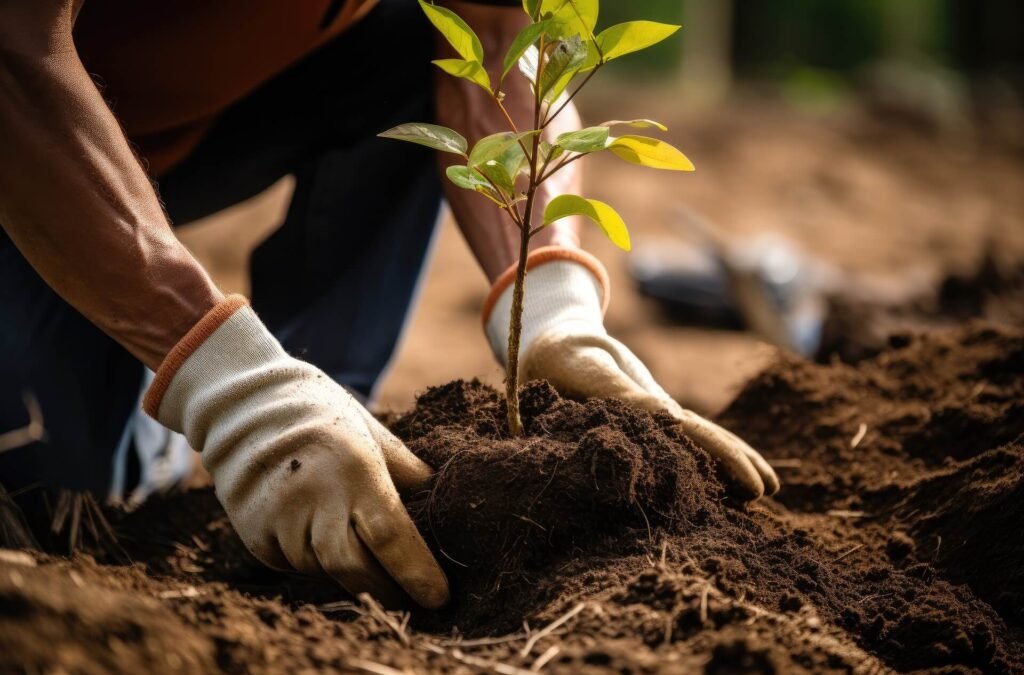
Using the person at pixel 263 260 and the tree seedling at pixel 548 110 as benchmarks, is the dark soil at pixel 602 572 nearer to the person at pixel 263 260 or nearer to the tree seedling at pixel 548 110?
the person at pixel 263 260

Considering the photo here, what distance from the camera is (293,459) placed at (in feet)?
4.35

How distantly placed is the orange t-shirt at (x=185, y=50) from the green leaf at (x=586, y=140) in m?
0.88

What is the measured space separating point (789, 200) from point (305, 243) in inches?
169

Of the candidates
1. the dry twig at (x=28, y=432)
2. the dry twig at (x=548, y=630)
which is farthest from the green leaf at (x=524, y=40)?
the dry twig at (x=28, y=432)

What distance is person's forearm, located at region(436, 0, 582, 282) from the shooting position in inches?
73.6

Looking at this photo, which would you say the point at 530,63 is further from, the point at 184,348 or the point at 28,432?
the point at 28,432

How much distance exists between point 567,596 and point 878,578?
0.53 meters

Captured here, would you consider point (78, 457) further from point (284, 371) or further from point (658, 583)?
point (658, 583)

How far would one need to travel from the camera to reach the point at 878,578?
144 cm

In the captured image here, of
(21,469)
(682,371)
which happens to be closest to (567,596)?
(21,469)

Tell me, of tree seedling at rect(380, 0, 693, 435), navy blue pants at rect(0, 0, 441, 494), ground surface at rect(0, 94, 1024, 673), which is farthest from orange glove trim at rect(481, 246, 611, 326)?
navy blue pants at rect(0, 0, 441, 494)

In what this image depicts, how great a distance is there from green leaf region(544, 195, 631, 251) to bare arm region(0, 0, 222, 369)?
539 millimetres

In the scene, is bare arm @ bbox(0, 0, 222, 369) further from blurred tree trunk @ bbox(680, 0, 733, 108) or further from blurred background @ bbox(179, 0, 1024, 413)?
blurred tree trunk @ bbox(680, 0, 733, 108)

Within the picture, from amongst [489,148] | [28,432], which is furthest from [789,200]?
[489,148]
